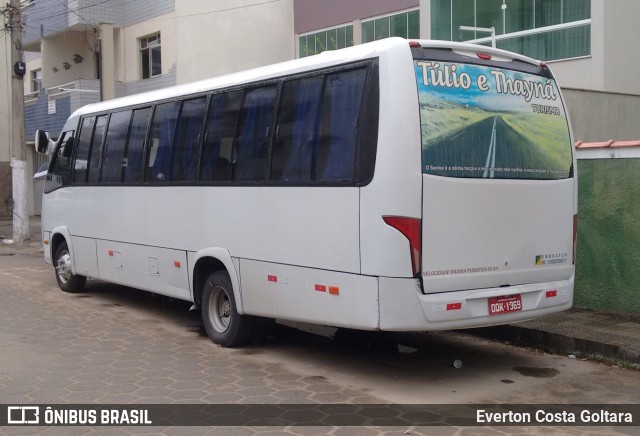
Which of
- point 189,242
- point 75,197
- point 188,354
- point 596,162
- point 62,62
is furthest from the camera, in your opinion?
point 62,62

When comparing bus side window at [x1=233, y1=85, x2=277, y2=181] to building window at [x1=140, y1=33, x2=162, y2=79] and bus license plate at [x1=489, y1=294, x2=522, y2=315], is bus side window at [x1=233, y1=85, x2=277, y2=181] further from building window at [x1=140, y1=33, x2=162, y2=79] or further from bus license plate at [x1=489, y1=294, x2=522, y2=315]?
building window at [x1=140, y1=33, x2=162, y2=79]

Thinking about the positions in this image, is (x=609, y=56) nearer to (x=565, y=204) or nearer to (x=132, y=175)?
(x=565, y=204)

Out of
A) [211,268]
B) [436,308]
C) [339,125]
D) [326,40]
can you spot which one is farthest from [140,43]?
[436,308]

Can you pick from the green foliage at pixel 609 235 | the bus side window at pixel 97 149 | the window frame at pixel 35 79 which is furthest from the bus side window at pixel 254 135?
the window frame at pixel 35 79

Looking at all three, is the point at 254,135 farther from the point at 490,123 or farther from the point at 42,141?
the point at 42,141

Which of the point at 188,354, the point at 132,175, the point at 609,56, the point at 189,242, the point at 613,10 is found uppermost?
the point at 613,10

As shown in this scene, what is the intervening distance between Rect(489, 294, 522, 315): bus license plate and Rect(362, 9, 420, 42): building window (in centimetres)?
1252

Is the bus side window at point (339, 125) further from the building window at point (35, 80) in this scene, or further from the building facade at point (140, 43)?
the building window at point (35, 80)

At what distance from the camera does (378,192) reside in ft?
19.4

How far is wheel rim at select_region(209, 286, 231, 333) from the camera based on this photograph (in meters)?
8.08

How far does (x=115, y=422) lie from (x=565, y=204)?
4472 mm

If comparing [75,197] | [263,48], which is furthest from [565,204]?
[263,48]

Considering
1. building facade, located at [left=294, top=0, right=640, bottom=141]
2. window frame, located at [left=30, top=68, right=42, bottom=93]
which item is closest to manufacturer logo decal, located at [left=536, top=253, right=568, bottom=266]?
building facade, located at [left=294, top=0, right=640, bottom=141]

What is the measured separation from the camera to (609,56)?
47.1 ft
